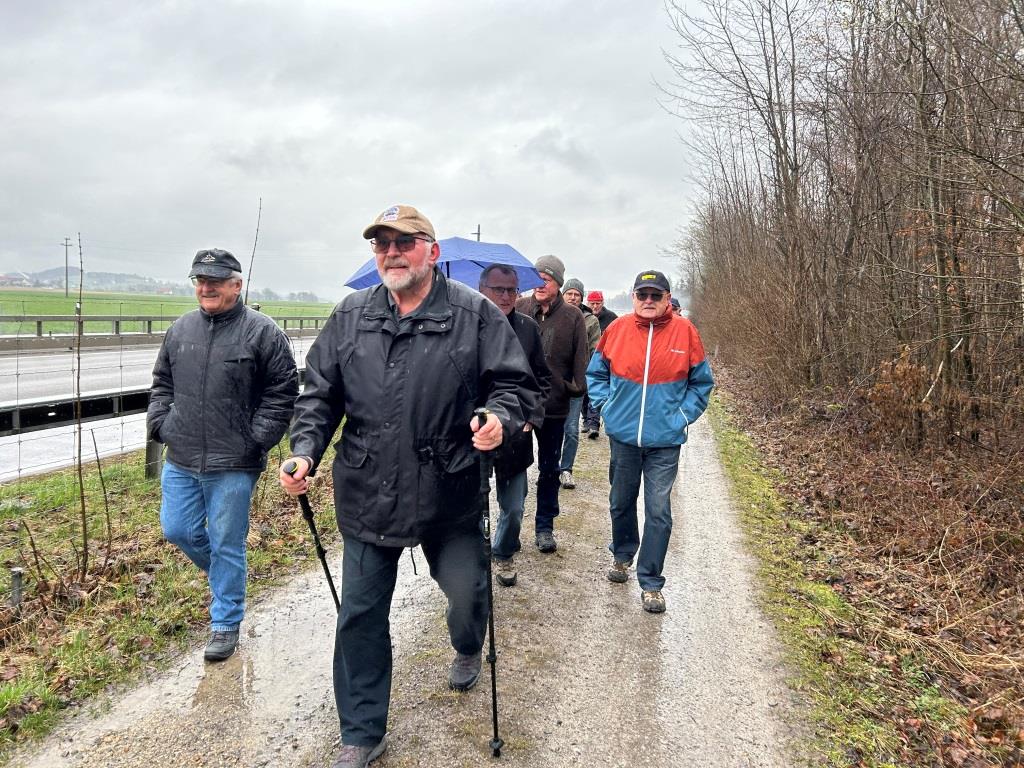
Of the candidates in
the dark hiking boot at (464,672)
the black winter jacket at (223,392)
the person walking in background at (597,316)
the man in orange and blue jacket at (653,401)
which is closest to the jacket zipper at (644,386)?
the man in orange and blue jacket at (653,401)

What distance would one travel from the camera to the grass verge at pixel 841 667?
3.01m

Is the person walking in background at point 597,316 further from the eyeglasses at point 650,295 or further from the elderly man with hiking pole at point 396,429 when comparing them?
the elderly man with hiking pole at point 396,429

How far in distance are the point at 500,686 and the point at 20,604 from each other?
3.01 m

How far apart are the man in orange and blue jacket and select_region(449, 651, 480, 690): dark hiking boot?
1472 mm

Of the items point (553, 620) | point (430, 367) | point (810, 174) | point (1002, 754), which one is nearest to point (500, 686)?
point (553, 620)

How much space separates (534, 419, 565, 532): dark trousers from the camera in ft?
17.0

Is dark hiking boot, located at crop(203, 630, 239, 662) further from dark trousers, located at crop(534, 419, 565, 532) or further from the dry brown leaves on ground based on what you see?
the dry brown leaves on ground

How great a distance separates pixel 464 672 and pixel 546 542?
2028mm

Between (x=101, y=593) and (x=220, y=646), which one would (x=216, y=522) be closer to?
(x=220, y=646)

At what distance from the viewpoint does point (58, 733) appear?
2953mm

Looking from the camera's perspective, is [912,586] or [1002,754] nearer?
[1002,754]

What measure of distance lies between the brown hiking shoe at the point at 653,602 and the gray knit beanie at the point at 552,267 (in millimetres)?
2679

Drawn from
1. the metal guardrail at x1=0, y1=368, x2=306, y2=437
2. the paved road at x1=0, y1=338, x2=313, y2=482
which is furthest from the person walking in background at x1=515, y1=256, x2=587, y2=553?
the paved road at x1=0, y1=338, x2=313, y2=482

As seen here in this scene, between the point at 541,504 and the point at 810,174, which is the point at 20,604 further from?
A: the point at 810,174
